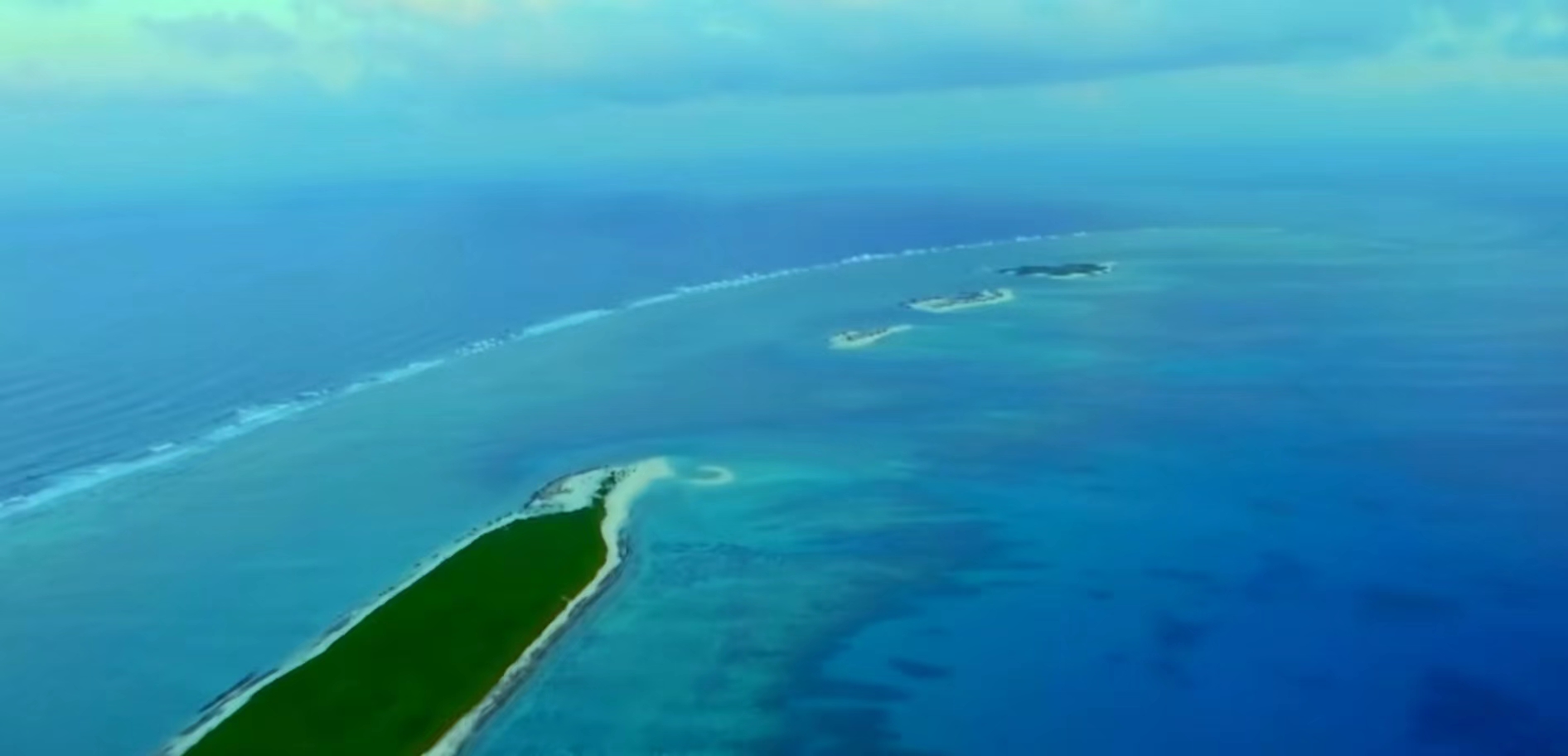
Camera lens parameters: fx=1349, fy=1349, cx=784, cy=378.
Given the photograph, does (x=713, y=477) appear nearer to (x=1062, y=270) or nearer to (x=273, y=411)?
(x=273, y=411)

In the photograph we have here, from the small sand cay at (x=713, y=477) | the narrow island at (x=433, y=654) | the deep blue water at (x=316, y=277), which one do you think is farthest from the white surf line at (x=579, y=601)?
the deep blue water at (x=316, y=277)

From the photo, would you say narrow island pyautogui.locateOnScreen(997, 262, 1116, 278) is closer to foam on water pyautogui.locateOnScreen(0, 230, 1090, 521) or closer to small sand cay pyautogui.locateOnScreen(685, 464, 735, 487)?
foam on water pyautogui.locateOnScreen(0, 230, 1090, 521)

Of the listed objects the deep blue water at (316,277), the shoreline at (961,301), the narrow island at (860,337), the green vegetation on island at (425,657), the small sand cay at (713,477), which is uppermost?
the deep blue water at (316,277)

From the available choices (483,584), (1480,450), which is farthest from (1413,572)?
(483,584)

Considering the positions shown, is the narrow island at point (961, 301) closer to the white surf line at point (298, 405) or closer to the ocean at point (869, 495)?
the ocean at point (869, 495)

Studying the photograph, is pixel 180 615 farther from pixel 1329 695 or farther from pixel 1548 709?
pixel 1548 709

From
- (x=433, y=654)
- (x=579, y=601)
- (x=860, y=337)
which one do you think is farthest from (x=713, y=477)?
(x=860, y=337)
